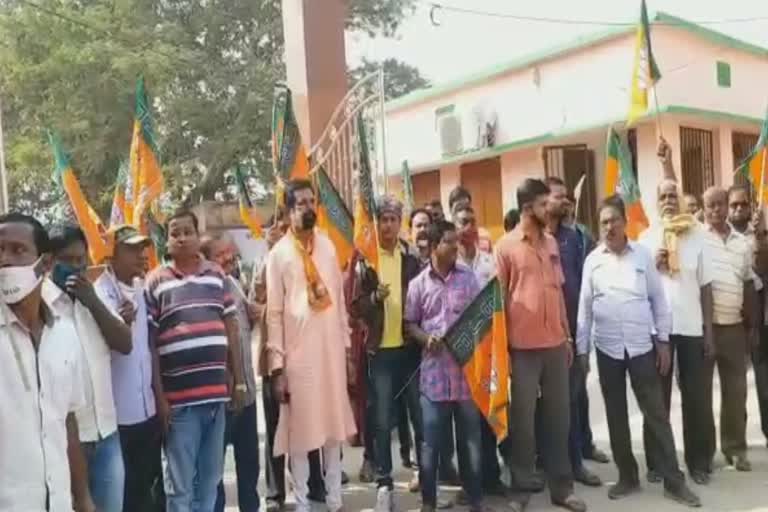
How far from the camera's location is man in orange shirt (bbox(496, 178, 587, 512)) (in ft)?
15.8

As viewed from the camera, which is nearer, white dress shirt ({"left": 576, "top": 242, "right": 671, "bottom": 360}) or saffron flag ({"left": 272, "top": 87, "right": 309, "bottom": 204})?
white dress shirt ({"left": 576, "top": 242, "right": 671, "bottom": 360})

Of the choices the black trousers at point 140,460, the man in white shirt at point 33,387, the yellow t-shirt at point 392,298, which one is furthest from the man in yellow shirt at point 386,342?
the man in white shirt at point 33,387

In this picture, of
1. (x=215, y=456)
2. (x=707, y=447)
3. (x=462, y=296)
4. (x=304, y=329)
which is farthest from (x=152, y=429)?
(x=707, y=447)

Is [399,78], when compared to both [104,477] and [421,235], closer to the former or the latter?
[421,235]

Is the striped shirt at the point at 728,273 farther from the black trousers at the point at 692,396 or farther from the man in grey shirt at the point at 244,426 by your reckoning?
the man in grey shirt at the point at 244,426

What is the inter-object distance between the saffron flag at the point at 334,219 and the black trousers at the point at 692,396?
2094mm

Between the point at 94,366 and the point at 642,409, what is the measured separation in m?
3.13

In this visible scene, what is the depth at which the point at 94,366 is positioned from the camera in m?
3.57

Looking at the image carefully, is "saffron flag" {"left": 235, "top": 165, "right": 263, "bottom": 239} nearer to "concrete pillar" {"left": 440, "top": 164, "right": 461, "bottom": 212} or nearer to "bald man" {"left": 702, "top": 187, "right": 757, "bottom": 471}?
"bald man" {"left": 702, "top": 187, "right": 757, "bottom": 471}

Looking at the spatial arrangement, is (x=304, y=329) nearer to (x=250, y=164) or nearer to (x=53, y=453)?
(x=53, y=453)

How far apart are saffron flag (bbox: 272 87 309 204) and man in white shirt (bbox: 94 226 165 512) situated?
1.54 metres

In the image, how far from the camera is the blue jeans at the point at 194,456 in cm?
405

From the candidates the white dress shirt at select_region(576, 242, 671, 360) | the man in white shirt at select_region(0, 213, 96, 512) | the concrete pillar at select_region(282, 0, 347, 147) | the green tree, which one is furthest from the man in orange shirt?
the green tree

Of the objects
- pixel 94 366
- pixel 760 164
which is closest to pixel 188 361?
pixel 94 366
